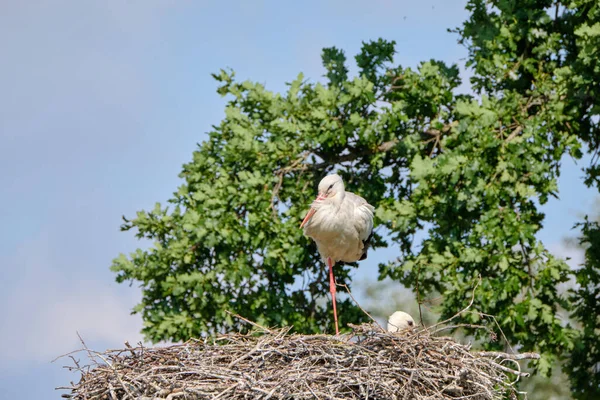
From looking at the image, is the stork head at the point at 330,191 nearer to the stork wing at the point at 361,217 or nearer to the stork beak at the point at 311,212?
the stork beak at the point at 311,212

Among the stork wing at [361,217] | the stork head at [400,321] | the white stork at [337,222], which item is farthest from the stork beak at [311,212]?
the stork head at [400,321]

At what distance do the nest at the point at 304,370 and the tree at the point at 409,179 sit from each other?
287 centimetres

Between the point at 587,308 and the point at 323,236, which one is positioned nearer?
the point at 323,236

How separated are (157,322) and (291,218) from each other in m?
2.12

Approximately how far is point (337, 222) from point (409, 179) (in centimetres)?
235

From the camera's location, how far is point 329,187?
8281 mm

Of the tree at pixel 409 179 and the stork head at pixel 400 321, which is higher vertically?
the tree at pixel 409 179

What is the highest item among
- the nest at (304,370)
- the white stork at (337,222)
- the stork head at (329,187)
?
the stork head at (329,187)

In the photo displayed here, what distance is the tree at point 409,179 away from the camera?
9.23 meters

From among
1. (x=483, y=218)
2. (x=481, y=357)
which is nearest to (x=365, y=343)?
(x=481, y=357)

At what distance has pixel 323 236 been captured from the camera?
27.7 feet

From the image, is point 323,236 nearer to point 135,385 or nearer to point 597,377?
point 135,385

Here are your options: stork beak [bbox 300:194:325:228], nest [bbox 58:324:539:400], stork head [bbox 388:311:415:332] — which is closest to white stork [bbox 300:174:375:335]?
stork beak [bbox 300:194:325:228]

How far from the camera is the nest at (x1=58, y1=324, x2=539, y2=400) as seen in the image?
5.86 meters
